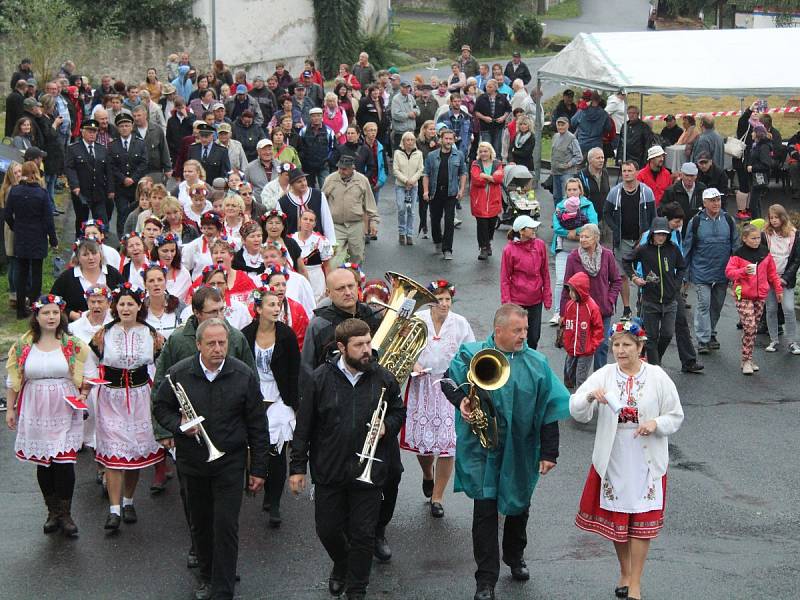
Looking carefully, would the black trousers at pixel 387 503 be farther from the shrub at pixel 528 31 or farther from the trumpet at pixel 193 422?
the shrub at pixel 528 31

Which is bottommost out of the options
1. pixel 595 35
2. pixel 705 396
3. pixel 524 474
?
pixel 705 396

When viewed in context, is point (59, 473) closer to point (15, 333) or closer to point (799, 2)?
point (15, 333)

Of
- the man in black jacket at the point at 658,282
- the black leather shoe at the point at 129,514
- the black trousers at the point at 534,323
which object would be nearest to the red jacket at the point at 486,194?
the man in black jacket at the point at 658,282

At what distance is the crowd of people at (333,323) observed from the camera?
7.72 metres

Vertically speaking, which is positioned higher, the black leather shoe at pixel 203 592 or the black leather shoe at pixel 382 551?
the black leather shoe at pixel 382 551

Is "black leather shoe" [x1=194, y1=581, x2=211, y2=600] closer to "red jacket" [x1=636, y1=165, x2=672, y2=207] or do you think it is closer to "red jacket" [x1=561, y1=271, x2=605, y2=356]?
"red jacket" [x1=561, y1=271, x2=605, y2=356]

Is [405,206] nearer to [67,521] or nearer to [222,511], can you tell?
[67,521]

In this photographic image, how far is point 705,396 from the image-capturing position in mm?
12648

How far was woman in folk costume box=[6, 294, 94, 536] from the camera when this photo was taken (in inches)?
355

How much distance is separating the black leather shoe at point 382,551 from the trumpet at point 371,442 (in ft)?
3.58

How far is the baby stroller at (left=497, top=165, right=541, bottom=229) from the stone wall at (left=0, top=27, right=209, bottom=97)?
56.6 feet

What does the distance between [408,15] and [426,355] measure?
48.6 m

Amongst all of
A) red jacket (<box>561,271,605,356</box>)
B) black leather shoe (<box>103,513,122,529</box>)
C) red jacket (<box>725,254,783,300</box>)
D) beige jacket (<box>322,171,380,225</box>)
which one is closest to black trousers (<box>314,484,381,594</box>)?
black leather shoe (<box>103,513,122,529</box>)

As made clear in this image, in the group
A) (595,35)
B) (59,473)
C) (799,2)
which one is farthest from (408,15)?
(59,473)
